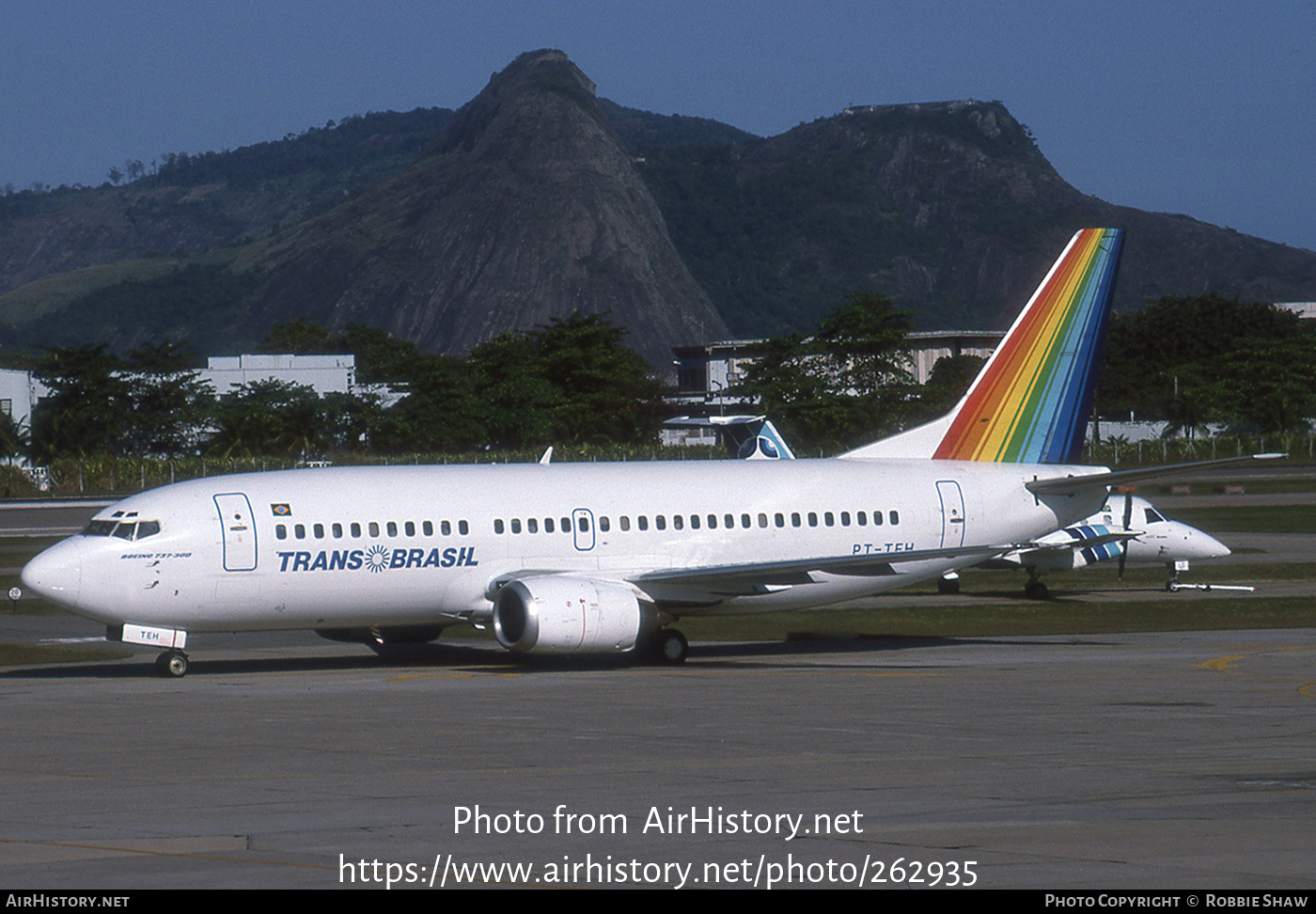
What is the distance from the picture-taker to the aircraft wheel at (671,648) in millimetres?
33031

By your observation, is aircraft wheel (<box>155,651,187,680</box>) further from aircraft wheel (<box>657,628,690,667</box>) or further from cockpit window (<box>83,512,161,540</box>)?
aircraft wheel (<box>657,628,690,667</box>)

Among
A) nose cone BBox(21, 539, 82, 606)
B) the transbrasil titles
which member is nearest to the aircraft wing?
the transbrasil titles

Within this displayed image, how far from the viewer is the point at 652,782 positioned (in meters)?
17.9

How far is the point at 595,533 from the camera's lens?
33500 millimetres

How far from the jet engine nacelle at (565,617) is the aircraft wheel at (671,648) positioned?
4.55ft

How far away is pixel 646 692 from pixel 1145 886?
52.7ft

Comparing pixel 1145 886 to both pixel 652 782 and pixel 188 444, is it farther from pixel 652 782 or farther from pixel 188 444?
pixel 188 444

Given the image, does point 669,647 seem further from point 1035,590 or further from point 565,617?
point 1035,590

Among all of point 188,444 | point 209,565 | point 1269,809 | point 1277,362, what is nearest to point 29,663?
point 209,565

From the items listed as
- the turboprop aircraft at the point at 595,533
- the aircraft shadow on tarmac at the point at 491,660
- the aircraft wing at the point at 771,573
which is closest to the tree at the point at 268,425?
the aircraft shadow on tarmac at the point at 491,660

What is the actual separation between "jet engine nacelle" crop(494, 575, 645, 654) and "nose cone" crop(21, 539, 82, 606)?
24.7ft

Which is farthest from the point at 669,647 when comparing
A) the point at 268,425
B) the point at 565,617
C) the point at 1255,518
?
the point at 268,425

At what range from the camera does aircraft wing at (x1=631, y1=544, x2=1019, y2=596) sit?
32.1 metres

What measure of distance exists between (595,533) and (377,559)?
14.5 ft
